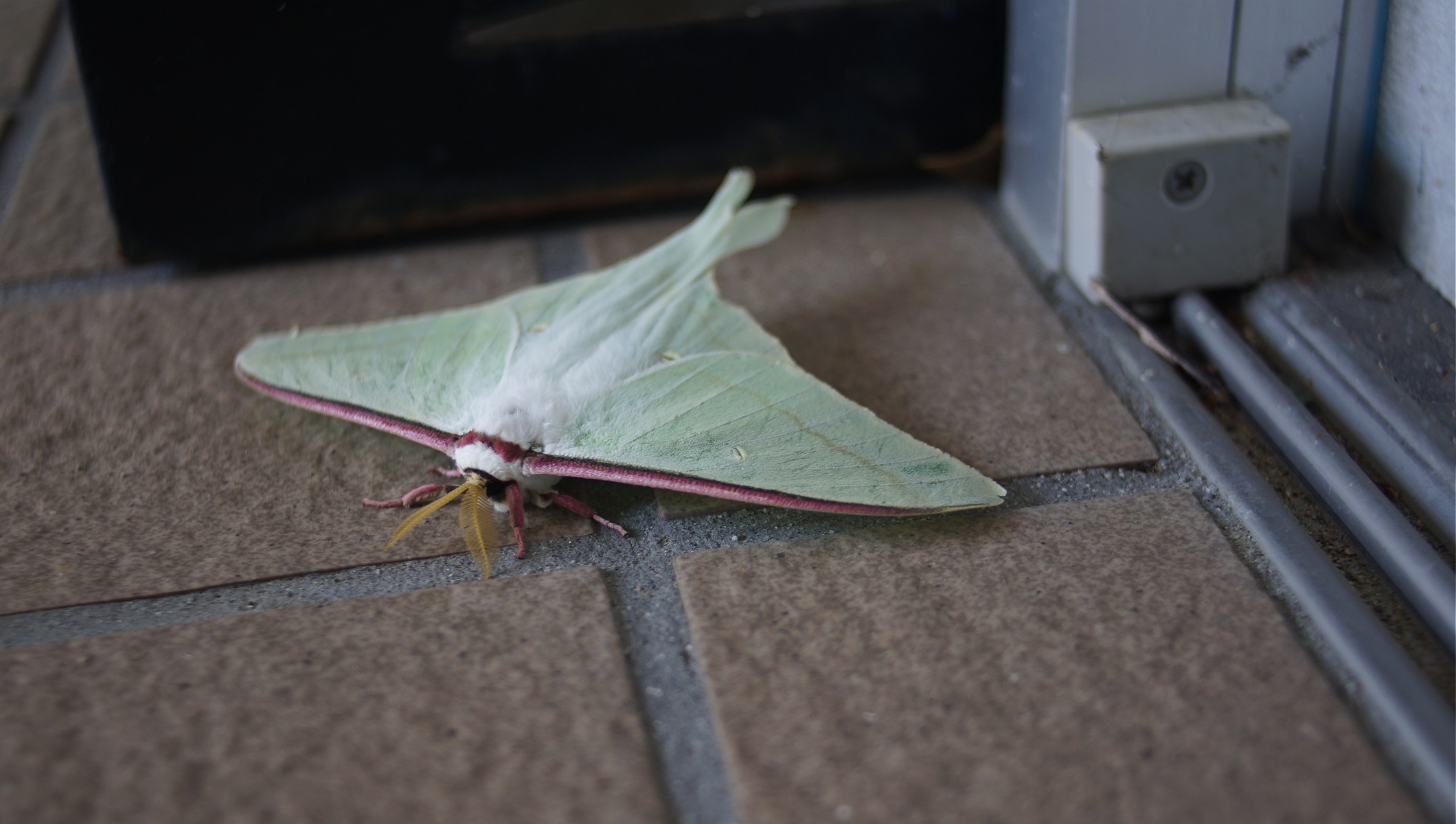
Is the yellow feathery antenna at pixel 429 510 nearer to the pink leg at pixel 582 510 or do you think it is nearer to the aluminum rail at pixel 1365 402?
the pink leg at pixel 582 510

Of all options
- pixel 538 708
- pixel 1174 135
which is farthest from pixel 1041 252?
pixel 538 708

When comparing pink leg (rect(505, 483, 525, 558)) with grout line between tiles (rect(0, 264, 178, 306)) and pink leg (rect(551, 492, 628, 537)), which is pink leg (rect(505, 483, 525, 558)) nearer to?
pink leg (rect(551, 492, 628, 537))

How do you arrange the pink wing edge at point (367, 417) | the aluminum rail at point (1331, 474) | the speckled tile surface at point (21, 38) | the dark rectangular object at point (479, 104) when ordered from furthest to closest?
the speckled tile surface at point (21, 38)
the dark rectangular object at point (479, 104)
the pink wing edge at point (367, 417)
the aluminum rail at point (1331, 474)

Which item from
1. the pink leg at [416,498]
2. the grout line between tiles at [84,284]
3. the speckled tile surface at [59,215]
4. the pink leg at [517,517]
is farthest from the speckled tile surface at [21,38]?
the pink leg at [517,517]

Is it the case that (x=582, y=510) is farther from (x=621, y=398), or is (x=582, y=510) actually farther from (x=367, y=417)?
(x=367, y=417)

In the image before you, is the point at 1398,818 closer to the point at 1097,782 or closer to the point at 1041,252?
the point at 1097,782

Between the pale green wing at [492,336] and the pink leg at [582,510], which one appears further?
the pale green wing at [492,336]

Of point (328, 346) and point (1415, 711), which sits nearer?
point (1415, 711)
